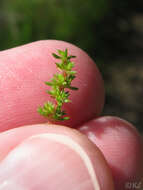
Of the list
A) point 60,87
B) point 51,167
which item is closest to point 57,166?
point 51,167

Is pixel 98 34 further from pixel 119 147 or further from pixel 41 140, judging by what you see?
pixel 41 140

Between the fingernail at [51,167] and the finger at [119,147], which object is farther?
the finger at [119,147]

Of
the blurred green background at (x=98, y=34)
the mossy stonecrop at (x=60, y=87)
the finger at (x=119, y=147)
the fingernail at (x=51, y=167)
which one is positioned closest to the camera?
the fingernail at (x=51, y=167)

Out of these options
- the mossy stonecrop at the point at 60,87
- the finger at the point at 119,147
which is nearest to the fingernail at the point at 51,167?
the mossy stonecrop at the point at 60,87

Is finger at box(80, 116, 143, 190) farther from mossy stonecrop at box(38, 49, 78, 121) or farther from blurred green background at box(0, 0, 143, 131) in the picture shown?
blurred green background at box(0, 0, 143, 131)

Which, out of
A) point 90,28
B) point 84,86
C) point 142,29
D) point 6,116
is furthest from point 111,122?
point 142,29

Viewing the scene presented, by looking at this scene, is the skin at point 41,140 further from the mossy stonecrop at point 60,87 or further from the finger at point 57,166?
the mossy stonecrop at point 60,87

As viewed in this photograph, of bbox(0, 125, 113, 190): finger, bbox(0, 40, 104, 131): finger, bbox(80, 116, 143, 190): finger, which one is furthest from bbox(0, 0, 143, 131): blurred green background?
bbox(0, 125, 113, 190): finger
